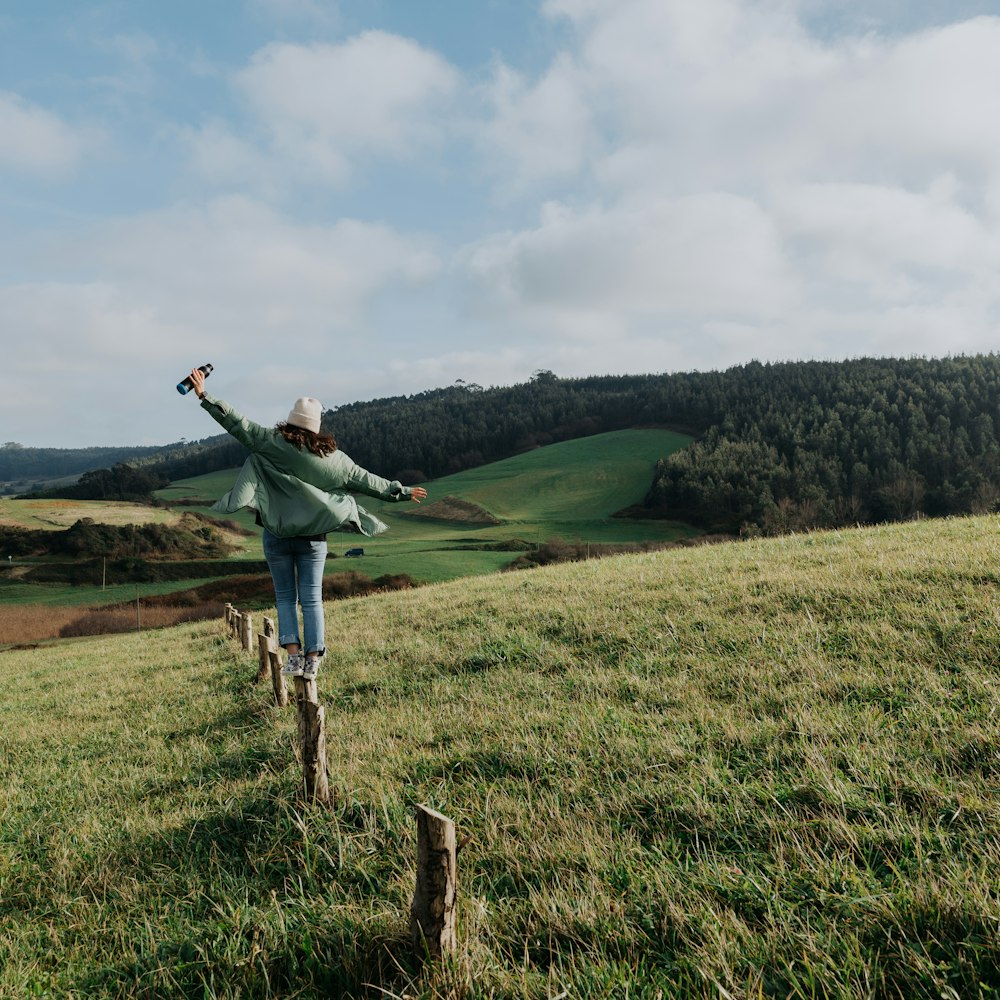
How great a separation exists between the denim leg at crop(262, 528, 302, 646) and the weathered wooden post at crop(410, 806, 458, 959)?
492 centimetres

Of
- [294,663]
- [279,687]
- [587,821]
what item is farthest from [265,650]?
[587,821]

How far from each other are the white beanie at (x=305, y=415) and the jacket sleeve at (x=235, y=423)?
33cm

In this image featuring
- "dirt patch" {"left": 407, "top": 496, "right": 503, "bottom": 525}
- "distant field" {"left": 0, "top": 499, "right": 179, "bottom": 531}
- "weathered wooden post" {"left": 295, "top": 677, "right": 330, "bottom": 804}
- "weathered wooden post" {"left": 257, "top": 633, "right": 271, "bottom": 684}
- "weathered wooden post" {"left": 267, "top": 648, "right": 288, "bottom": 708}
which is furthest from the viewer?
"dirt patch" {"left": 407, "top": 496, "right": 503, "bottom": 525}

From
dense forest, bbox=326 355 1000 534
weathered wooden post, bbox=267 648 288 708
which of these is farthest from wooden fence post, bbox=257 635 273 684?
dense forest, bbox=326 355 1000 534

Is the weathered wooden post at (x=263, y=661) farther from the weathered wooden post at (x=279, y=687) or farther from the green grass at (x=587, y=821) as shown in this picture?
the weathered wooden post at (x=279, y=687)

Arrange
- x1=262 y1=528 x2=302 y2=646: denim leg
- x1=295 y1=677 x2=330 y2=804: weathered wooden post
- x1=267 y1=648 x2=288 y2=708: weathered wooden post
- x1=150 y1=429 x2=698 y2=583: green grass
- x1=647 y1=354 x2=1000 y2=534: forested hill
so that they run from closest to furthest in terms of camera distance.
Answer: x1=295 y1=677 x2=330 y2=804: weathered wooden post, x1=262 y1=528 x2=302 y2=646: denim leg, x1=267 y1=648 x2=288 y2=708: weathered wooden post, x1=150 y1=429 x2=698 y2=583: green grass, x1=647 y1=354 x2=1000 y2=534: forested hill

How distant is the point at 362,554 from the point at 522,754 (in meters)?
55.8

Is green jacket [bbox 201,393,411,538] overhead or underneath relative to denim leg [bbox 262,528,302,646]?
overhead

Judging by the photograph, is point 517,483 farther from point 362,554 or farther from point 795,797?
point 795,797

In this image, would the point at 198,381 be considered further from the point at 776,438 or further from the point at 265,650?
the point at 776,438

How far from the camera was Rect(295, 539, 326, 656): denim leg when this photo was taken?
7336 millimetres

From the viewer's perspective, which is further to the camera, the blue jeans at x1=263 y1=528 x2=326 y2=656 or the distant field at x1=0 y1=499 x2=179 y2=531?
the distant field at x1=0 y1=499 x2=179 y2=531

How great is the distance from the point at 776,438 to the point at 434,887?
4498 inches

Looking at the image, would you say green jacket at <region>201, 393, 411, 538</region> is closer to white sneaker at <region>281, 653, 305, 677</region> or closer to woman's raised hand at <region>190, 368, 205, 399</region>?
woman's raised hand at <region>190, 368, 205, 399</region>
